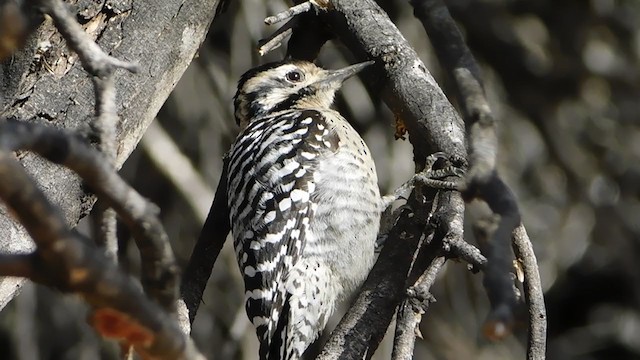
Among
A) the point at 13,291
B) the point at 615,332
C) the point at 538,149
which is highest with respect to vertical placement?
the point at 13,291

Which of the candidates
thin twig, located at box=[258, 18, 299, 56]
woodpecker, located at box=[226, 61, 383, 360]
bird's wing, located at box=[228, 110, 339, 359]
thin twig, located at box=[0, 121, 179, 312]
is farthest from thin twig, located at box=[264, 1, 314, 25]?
thin twig, located at box=[0, 121, 179, 312]

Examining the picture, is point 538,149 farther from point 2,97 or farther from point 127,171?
point 2,97

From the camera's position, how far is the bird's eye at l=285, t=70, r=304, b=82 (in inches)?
162

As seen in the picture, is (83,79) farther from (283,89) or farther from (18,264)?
(283,89)

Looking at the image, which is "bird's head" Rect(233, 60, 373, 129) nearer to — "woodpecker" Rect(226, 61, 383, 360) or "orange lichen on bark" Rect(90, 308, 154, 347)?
"woodpecker" Rect(226, 61, 383, 360)

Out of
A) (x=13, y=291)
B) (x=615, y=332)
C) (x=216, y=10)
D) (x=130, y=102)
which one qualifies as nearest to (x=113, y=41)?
(x=130, y=102)

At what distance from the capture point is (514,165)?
5988 mm

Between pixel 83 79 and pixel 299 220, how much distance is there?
4.04 feet

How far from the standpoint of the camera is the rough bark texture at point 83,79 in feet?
8.59

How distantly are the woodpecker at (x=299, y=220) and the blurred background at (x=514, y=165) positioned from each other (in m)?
1.32

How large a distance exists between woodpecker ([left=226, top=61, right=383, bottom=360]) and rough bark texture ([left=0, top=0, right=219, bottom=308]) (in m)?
0.85

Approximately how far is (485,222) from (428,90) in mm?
1569

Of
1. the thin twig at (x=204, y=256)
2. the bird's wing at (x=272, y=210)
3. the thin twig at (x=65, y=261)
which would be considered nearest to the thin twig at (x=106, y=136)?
the thin twig at (x=65, y=261)

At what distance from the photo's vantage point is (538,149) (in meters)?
6.13
